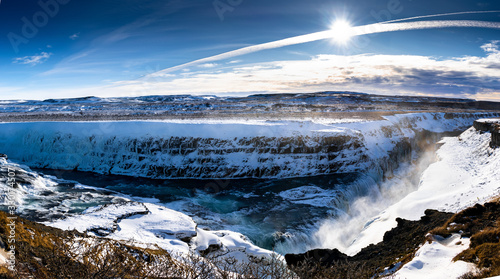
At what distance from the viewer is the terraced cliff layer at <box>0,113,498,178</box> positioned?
40188 mm

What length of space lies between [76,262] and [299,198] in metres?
26.3

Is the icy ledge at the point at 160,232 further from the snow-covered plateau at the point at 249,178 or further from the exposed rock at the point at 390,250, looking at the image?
the exposed rock at the point at 390,250

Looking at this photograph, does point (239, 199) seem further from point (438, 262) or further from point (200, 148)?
point (438, 262)

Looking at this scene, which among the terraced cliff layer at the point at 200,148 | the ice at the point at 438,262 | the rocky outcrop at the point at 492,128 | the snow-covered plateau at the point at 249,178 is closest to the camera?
the ice at the point at 438,262

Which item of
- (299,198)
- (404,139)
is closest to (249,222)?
(299,198)

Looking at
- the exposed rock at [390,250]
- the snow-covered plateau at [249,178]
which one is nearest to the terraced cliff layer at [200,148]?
the snow-covered plateau at [249,178]

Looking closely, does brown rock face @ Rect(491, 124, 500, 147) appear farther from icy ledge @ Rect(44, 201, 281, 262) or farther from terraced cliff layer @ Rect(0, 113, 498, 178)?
icy ledge @ Rect(44, 201, 281, 262)

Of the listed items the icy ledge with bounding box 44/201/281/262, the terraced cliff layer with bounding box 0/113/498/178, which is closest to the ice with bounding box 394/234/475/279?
the icy ledge with bounding box 44/201/281/262

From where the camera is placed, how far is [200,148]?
41688 mm

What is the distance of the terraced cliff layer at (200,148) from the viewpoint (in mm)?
40188

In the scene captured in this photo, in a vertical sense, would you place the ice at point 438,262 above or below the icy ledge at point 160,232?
above

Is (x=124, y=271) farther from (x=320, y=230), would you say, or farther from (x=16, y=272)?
(x=320, y=230)

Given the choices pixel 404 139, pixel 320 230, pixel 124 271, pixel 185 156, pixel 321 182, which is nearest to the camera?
pixel 124 271

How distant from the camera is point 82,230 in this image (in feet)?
48.5
